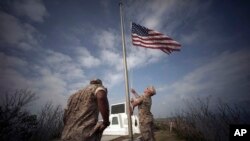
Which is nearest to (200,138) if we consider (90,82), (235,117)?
(235,117)

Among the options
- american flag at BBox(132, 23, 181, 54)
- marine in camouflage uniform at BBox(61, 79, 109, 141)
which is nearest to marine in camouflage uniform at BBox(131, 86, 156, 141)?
american flag at BBox(132, 23, 181, 54)

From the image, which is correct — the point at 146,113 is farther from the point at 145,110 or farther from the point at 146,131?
A: the point at 146,131

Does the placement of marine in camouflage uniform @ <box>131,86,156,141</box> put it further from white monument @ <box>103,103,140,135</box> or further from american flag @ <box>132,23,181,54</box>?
white monument @ <box>103,103,140,135</box>

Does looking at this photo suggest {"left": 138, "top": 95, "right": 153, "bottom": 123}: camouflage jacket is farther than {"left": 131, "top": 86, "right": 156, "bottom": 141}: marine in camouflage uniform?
Yes

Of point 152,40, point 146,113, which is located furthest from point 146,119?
point 152,40

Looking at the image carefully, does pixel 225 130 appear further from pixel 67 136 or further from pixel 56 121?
pixel 56 121

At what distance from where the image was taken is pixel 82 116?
3.56 meters

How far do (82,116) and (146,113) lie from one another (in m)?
3.53

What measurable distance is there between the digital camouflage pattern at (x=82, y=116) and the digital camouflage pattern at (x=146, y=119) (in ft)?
10.6

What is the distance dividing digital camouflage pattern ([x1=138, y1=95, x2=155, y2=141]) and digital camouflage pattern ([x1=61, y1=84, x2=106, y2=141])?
3.22 m

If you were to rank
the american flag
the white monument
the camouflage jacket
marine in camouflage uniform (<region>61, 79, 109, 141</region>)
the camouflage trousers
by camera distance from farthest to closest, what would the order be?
the white monument → the american flag → the camouflage jacket → the camouflage trousers → marine in camouflage uniform (<region>61, 79, 109, 141</region>)

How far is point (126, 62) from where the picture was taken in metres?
6.93

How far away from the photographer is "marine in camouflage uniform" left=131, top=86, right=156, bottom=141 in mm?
6515

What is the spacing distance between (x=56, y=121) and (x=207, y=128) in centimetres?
796
